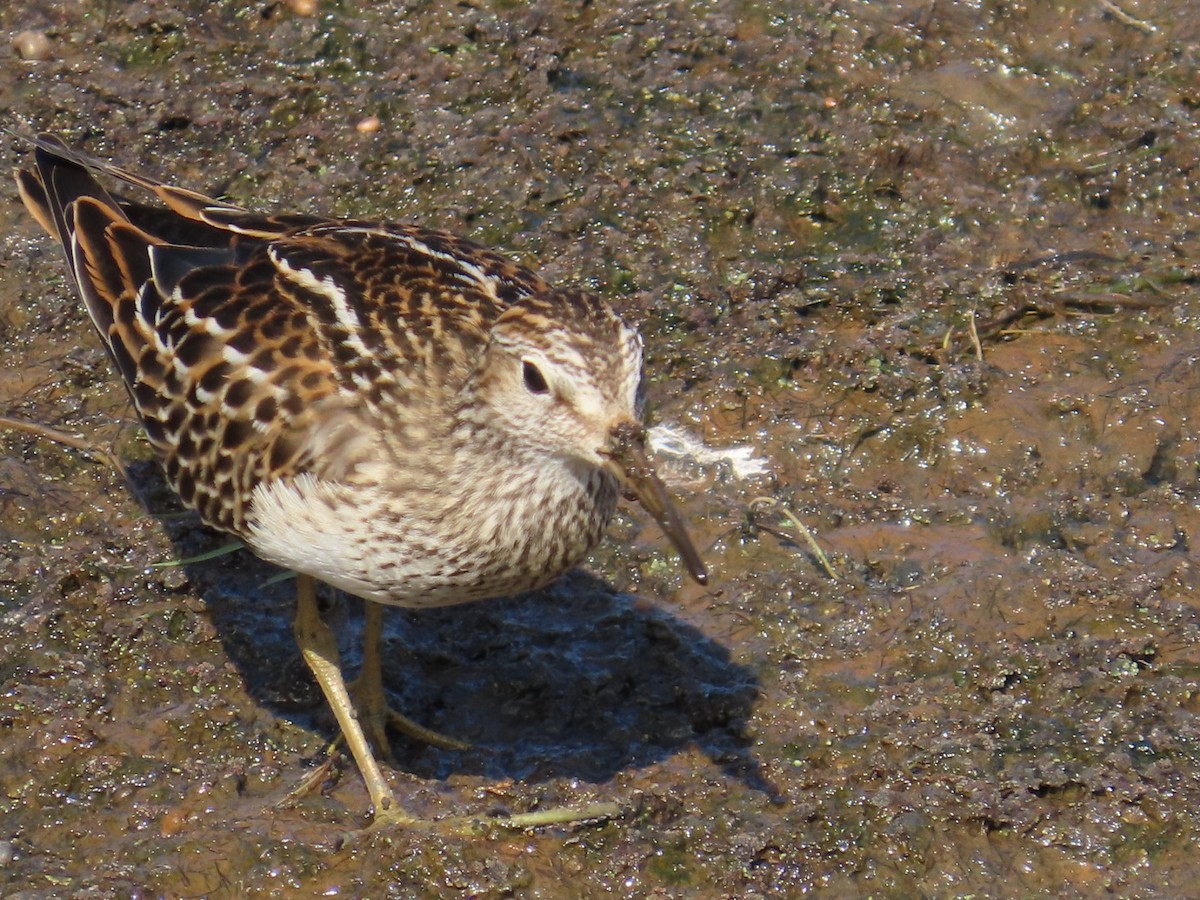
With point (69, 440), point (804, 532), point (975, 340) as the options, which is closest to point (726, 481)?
point (804, 532)

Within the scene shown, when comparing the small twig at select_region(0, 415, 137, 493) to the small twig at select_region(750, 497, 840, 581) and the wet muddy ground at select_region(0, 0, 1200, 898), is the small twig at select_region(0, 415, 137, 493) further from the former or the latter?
the small twig at select_region(750, 497, 840, 581)

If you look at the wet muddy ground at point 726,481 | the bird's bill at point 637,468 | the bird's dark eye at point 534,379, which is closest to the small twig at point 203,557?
the wet muddy ground at point 726,481

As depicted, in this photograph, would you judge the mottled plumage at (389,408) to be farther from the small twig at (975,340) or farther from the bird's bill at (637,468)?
the small twig at (975,340)

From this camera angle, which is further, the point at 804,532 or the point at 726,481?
the point at 726,481

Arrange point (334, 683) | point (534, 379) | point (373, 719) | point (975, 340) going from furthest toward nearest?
point (975, 340) → point (373, 719) → point (334, 683) → point (534, 379)

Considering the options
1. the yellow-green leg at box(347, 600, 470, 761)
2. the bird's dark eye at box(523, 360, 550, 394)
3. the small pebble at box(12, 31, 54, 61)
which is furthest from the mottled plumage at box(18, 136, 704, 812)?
the small pebble at box(12, 31, 54, 61)

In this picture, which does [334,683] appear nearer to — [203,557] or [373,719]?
[373,719]

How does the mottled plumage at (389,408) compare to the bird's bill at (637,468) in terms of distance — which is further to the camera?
the mottled plumage at (389,408)
